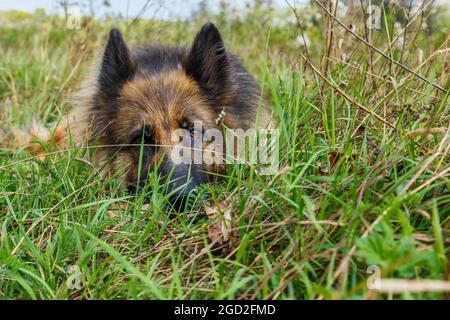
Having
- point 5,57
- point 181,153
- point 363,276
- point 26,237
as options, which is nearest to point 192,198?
point 181,153

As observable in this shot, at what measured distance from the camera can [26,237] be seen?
287 cm

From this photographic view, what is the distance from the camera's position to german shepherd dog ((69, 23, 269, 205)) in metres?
4.16

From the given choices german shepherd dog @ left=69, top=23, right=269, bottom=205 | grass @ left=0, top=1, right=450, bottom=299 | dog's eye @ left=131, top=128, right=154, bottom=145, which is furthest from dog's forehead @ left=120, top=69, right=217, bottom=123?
grass @ left=0, top=1, right=450, bottom=299

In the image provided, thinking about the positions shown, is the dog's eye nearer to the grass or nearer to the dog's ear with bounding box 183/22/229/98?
the grass

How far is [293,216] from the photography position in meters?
2.66

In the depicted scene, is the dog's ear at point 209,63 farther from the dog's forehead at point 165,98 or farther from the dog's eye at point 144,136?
the dog's eye at point 144,136

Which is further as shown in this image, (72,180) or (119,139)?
(119,139)

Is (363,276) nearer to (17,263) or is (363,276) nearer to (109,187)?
(17,263)

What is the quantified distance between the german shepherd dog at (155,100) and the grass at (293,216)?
0.35 meters

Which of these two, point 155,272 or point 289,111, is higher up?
point 289,111

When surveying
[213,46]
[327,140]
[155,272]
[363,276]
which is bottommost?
[155,272]

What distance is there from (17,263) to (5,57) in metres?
5.13

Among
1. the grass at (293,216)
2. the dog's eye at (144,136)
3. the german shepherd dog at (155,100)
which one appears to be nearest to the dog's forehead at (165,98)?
the german shepherd dog at (155,100)

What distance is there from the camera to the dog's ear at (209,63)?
14.5 feet
